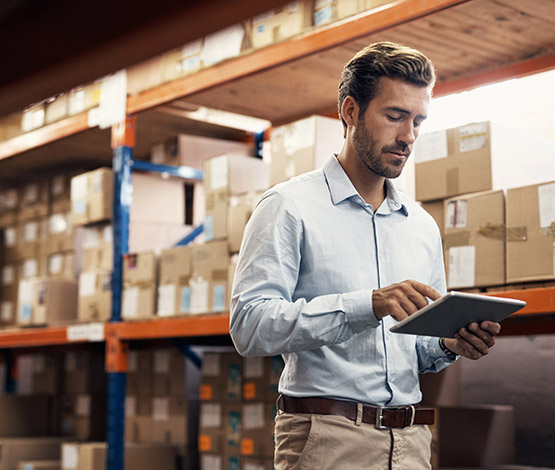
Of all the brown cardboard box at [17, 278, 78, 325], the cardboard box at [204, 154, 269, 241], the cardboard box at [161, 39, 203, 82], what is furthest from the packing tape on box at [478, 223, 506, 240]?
the brown cardboard box at [17, 278, 78, 325]

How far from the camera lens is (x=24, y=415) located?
18.8 ft

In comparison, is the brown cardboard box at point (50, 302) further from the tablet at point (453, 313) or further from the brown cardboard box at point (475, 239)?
the tablet at point (453, 313)

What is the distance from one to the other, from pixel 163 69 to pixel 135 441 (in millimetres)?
2268

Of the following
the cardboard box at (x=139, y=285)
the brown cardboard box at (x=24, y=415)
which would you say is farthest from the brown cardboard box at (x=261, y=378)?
the brown cardboard box at (x=24, y=415)

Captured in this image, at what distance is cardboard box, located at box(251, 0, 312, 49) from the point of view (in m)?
3.52

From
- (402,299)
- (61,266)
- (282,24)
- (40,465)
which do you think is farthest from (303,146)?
(40,465)

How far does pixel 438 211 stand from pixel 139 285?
6.40 feet

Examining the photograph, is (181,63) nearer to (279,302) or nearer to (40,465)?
(40,465)

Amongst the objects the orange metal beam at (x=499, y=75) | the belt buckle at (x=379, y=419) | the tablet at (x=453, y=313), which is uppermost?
the orange metal beam at (x=499, y=75)

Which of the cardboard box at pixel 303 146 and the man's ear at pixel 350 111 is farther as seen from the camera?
the cardboard box at pixel 303 146

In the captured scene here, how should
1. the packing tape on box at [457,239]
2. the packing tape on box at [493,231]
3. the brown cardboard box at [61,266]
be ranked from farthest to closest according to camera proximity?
1. the brown cardboard box at [61,266]
2. the packing tape on box at [457,239]
3. the packing tape on box at [493,231]

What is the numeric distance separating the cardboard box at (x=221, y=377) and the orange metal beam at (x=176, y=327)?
0.97 feet

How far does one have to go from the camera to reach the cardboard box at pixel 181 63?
417 cm

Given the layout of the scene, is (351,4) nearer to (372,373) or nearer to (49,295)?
(372,373)
